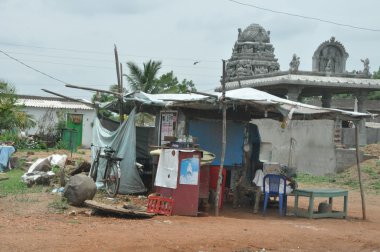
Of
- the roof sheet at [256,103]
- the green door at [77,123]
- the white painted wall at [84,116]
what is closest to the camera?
the roof sheet at [256,103]

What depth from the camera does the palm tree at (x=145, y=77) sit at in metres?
26.8

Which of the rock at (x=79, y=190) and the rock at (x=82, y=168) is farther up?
the rock at (x=82, y=168)

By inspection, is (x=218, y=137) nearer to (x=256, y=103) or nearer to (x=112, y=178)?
(x=256, y=103)

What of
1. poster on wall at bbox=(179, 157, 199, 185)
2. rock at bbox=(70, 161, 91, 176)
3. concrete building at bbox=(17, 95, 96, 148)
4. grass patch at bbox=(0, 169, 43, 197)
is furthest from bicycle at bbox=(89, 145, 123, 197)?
concrete building at bbox=(17, 95, 96, 148)

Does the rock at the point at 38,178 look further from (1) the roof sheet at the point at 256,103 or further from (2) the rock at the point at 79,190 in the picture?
(1) the roof sheet at the point at 256,103

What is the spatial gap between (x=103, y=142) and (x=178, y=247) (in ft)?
21.9

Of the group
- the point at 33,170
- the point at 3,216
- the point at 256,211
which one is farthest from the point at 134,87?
the point at 3,216

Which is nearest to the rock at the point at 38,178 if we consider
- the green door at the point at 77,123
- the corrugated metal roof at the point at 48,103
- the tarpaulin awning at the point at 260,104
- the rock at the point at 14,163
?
the tarpaulin awning at the point at 260,104

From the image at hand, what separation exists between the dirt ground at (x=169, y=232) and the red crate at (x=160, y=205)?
0.85 feet

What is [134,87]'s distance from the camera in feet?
88.8

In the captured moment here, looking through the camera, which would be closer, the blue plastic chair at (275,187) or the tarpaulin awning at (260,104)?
the tarpaulin awning at (260,104)

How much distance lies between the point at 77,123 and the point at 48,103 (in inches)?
164

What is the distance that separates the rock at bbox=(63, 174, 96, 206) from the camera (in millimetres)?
9820

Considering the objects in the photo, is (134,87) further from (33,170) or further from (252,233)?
(252,233)
